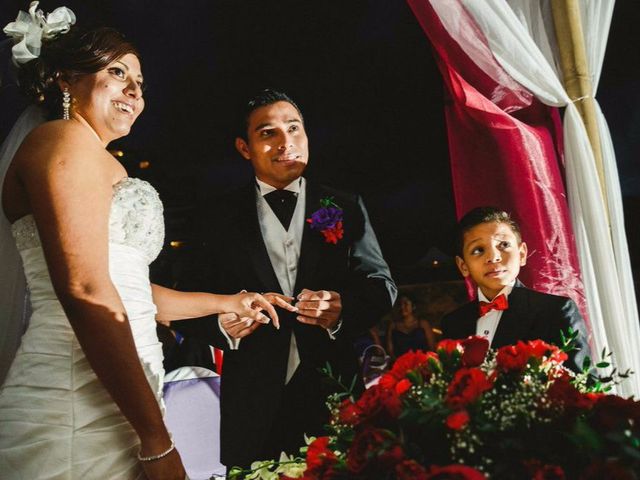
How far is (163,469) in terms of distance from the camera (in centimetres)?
133

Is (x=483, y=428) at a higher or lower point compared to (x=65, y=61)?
lower

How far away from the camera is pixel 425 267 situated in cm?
1226

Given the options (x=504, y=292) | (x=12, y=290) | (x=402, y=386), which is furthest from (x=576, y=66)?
(x=12, y=290)

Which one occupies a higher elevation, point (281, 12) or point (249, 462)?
point (281, 12)

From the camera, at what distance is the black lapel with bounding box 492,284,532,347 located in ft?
6.94

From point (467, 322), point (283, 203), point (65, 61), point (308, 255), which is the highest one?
point (65, 61)

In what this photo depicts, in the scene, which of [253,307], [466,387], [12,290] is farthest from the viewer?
[253,307]

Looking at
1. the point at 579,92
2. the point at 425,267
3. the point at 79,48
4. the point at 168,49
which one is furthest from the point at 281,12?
the point at 425,267

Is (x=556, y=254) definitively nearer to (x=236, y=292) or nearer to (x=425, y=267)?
(x=236, y=292)

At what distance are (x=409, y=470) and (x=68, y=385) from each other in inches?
40.1

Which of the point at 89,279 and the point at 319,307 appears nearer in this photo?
the point at 89,279

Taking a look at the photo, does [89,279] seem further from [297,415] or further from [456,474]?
[297,415]

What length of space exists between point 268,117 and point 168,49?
4.18 meters

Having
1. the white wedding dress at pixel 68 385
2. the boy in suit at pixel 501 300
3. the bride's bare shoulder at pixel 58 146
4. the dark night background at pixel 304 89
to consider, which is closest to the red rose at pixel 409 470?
the white wedding dress at pixel 68 385
